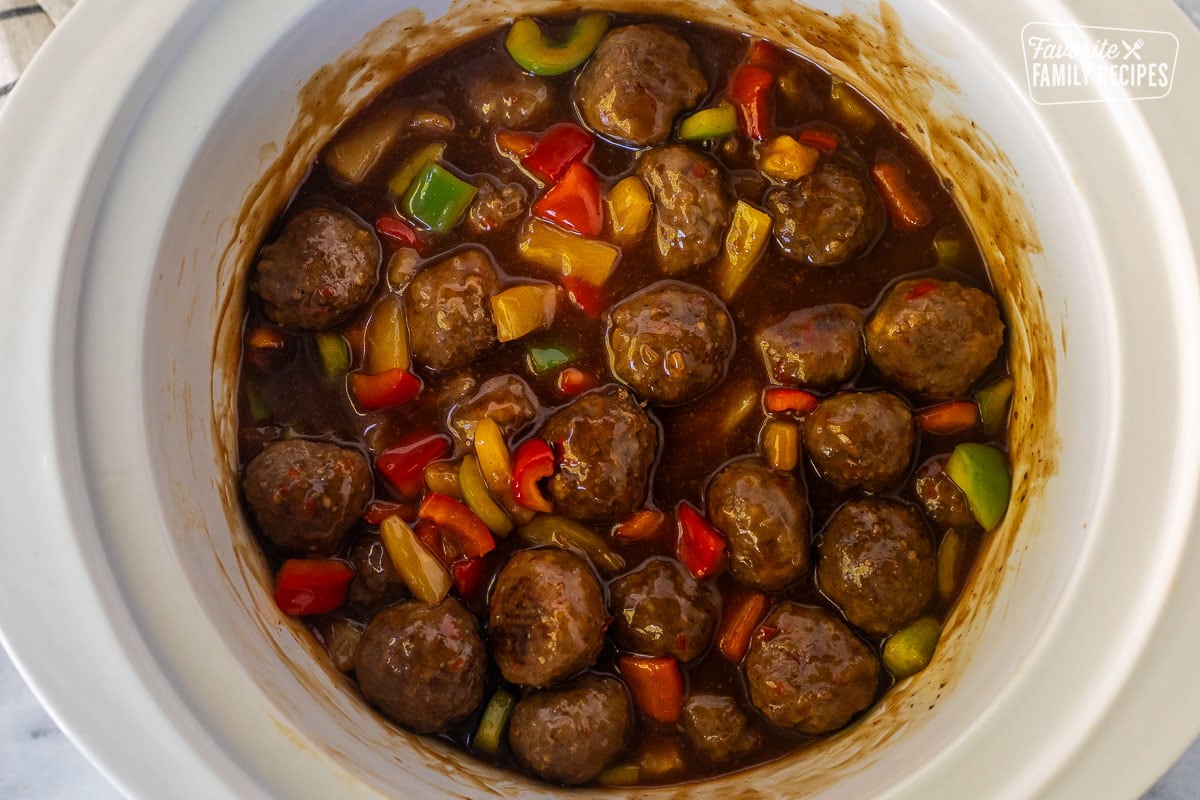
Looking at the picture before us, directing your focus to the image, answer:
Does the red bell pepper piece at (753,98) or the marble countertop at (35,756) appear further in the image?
the marble countertop at (35,756)

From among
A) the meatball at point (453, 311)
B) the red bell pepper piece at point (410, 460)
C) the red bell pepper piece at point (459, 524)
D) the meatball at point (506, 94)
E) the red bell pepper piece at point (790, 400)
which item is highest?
the meatball at point (506, 94)

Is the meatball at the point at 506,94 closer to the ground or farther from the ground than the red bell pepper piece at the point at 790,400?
farther from the ground

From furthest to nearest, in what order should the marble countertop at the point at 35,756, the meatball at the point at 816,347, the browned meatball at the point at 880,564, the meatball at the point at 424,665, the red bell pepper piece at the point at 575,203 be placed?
1. the marble countertop at the point at 35,756
2. the red bell pepper piece at the point at 575,203
3. the meatball at the point at 816,347
4. the browned meatball at the point at 880,564
5. the meatball at the point at 424,665

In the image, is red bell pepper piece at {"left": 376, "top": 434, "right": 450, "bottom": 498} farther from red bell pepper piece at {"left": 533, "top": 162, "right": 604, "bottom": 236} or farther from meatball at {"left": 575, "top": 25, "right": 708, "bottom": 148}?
meatball at {"left": 575, "top": 25, "right": 708, "bottom": 148}

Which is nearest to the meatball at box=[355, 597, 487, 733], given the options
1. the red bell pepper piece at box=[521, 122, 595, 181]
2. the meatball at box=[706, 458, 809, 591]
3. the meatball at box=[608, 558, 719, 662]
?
the meatball at box=[608, 558, 719, 662]

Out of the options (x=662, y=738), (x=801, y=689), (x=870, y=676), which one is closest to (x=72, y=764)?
(x=662, y=738)

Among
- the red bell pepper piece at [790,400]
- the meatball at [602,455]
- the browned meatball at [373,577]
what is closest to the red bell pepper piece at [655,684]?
the meatball at [602,455]

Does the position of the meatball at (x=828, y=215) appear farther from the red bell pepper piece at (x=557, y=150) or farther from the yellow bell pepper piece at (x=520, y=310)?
the yellow bell pepper piece at (x=520, y=310)

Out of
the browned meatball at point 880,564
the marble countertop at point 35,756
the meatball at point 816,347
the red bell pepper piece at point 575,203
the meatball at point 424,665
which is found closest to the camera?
the meatball at point 424,665
